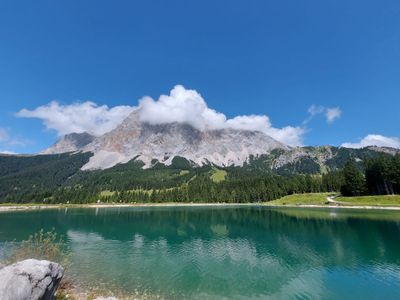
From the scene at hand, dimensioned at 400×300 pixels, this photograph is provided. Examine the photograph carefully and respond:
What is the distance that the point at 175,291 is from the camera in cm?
A: 2677

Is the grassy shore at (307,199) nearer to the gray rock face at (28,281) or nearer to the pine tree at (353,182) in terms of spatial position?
the pine tree at (353,182)

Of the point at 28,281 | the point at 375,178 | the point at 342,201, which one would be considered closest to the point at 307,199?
the point at 342,201

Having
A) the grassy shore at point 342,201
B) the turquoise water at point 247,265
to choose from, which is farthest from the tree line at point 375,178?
the turquoise water at point 247,265

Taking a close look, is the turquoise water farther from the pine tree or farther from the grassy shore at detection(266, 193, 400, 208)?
the pine tree

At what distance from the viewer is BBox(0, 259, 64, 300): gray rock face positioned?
1272cm

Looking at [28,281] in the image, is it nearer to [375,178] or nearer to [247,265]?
[247,265]

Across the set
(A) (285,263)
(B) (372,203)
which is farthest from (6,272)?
(B) (372,203)

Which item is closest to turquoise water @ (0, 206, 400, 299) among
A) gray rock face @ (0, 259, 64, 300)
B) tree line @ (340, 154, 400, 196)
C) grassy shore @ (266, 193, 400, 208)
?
gray rock face @ (0, 259, 64, 300)

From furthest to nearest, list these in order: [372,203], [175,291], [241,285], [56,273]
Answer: [372,203]
[241,285]
[175,291]
[56,273]

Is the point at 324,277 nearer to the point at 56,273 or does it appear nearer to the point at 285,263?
the point at 285,263

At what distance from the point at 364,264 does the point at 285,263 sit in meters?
9.81

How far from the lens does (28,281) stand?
43.9ft

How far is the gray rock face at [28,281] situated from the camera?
41.7 ft

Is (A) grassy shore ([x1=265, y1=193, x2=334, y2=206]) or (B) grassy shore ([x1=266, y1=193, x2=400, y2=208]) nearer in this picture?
(B) grassy shore ([x1=266, y1=193, x2=400, y2=208])
